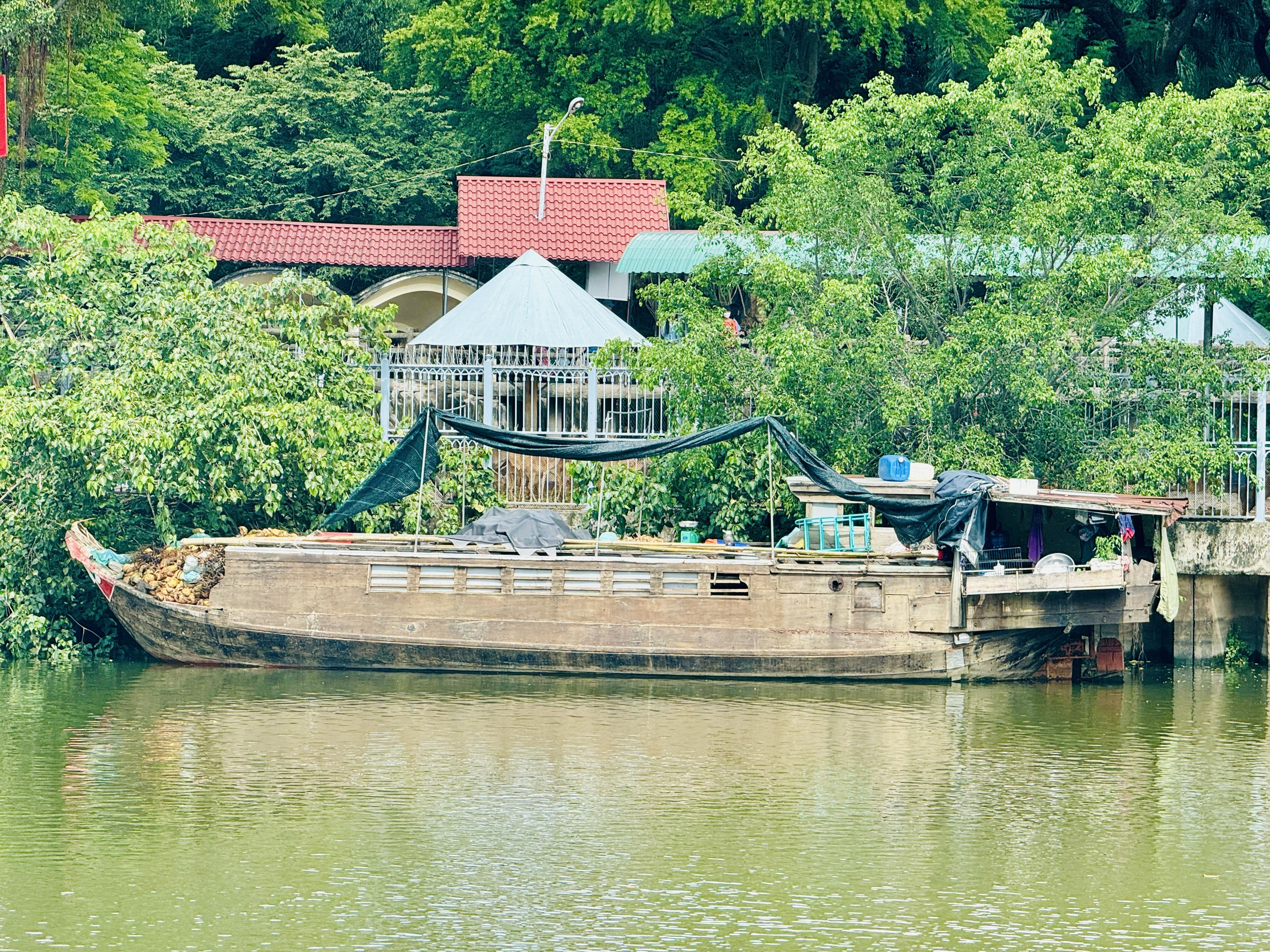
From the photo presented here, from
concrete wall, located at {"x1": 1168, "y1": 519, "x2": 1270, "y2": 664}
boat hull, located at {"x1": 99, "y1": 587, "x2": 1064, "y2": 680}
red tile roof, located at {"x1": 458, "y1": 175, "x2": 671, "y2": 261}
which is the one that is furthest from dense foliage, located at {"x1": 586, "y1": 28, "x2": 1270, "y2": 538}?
red tile roof, located at {"x1": 458, "y1": 175, "x2": 671, "y2": 261}

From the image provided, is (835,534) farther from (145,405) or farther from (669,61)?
(669,61)

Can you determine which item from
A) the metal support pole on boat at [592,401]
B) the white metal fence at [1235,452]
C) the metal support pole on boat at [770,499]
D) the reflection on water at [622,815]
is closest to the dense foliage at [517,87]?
the metal support pole on boat at [592,401]

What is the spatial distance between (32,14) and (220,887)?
18.1 m

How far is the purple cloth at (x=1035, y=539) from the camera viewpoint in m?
19.7

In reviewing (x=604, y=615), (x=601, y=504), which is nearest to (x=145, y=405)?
(x=601, y=504)

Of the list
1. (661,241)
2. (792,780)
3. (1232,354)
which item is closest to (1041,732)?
(792,780)

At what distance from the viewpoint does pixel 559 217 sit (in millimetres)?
31797

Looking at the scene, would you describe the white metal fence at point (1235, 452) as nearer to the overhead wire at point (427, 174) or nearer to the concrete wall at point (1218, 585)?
the concrete wall at point (1218, 585)

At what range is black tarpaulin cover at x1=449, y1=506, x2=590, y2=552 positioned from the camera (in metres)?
19.3

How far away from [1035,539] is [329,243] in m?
17.0

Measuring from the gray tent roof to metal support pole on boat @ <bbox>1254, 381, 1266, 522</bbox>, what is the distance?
796 centimetres

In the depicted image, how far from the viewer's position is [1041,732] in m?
16.4

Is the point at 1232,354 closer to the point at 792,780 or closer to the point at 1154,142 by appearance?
the point at 1154,142

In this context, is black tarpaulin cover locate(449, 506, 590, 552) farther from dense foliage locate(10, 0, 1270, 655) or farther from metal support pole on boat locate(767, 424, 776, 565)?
metal support pole on boat locate(767, 424, 776, 565)
